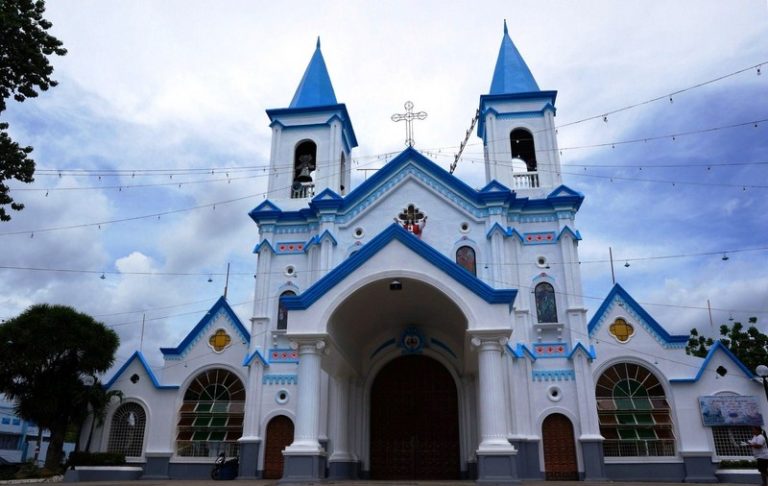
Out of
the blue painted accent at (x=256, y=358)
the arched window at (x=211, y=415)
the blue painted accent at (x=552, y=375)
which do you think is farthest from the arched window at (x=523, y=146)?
the arched window at (x=211, y=415)

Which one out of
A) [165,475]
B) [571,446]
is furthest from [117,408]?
[571,446]

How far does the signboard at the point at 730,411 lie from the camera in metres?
19.8

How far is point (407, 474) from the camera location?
774 inches

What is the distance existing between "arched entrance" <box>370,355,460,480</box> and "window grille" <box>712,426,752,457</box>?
28.4 ft

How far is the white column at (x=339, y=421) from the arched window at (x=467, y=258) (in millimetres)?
5702

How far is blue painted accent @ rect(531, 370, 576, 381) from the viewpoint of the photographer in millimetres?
19875

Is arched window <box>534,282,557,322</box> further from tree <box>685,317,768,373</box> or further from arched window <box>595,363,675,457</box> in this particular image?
tree <box>685,317,768,373</box>

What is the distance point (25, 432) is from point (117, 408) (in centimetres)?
3409

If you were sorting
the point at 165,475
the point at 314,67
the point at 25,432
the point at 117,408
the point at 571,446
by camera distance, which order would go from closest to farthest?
the point at 571,446 → the point at 165,475 → the point at 117,408 → the point at 314,67 → the point at 25,432

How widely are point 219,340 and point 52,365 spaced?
576cm

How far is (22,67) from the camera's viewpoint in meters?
13.1

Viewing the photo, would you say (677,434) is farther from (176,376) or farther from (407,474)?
(176,376)

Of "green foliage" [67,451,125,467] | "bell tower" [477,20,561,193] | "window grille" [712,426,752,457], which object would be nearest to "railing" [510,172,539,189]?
"bell tower" [477,20,561,193]

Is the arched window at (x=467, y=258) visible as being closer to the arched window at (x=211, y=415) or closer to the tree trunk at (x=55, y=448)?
the arched window at (x=211, y=415)
